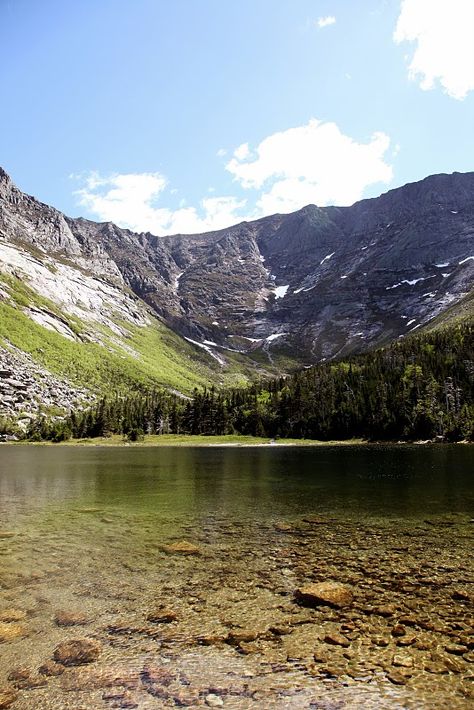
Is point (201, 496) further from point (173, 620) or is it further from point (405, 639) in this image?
point (405, 639)

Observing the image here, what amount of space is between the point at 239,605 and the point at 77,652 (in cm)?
598

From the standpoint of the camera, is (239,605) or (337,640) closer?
(337,640)

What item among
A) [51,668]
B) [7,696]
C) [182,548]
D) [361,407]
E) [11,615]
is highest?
[361,407]

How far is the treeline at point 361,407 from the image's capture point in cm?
14112

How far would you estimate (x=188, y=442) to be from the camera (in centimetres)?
16550

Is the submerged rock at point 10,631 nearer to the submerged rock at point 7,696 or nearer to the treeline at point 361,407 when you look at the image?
the submerged rock at point 7,696

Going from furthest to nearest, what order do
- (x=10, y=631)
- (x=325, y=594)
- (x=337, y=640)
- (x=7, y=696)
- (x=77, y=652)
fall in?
(x=325, y=594), (x=10, y=631), (x=337, y=640), (x=77, y=652), (x=7, y=696)

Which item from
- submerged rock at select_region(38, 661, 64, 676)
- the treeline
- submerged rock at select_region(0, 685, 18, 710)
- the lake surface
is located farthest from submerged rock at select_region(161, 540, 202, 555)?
the treeline

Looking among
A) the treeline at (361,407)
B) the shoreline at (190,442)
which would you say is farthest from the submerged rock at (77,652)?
the shoreline at (190,442)

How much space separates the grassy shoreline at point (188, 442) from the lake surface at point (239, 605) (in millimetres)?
118790

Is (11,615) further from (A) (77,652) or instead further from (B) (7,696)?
(B) (7,696)

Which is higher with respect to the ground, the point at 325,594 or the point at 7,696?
the point at 7,696

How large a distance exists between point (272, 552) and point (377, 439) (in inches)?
5284

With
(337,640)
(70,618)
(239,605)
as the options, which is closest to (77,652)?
(70,618)
